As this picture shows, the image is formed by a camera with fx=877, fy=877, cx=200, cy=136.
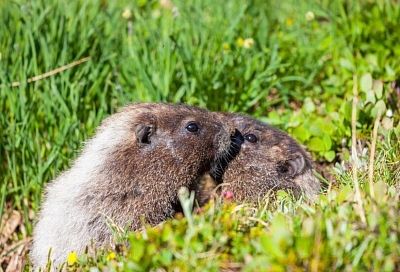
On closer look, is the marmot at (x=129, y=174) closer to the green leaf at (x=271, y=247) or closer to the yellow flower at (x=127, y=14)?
the green leaf at (x=271, y=247)

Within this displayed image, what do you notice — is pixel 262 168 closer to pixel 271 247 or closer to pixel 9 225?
pixel 9 225

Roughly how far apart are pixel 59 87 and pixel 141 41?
791 millimetres

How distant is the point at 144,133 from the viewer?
509 cm

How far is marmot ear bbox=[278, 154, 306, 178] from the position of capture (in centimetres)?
558

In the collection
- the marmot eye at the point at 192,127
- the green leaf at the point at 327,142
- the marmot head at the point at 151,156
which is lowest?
the green leaf at the point at 327,142

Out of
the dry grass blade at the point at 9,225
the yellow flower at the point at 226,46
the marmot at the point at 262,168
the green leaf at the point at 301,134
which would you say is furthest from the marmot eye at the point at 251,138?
the dry grass blade at the point at 9,225

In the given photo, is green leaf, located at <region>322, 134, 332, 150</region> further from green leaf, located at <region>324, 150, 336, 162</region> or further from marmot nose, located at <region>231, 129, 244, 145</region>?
marmot nose, located at <region>231, 129, 244, 145</region>

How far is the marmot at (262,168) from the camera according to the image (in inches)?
215

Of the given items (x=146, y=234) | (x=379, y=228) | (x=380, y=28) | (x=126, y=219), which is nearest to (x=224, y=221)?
(x=146, y=234)

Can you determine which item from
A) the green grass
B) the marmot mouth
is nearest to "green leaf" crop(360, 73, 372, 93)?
the green grass

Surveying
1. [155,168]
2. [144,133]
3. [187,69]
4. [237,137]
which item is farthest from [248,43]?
[155,168]

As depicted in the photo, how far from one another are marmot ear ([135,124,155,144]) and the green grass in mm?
1025

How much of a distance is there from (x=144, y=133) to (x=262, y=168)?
2.96 feet

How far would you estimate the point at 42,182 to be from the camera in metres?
6.10
